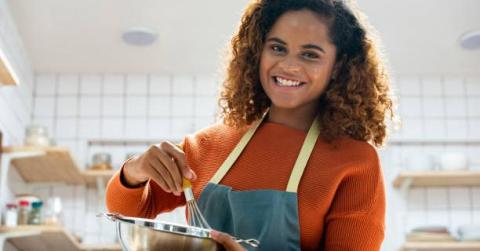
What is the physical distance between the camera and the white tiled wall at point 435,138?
420 cm

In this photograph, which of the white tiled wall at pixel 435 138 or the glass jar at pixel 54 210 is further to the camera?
the white tiled wall at pixel 435 138

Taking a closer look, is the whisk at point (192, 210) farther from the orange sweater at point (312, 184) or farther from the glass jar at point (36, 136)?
the glass jar at point (36, 136)

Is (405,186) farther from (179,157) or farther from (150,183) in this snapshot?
(179,157)

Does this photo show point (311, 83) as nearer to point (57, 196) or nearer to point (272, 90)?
point (272, 90)

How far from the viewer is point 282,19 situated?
1.49 metres

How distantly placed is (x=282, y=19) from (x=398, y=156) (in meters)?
2.93

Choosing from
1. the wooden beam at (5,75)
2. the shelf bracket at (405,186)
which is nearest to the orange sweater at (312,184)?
the wooden beam at (5,75)

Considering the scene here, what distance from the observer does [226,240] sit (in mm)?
1153

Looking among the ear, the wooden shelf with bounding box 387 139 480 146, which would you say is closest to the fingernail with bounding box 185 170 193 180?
the ear

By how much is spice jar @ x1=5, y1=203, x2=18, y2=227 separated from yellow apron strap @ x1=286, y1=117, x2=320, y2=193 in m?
2.17

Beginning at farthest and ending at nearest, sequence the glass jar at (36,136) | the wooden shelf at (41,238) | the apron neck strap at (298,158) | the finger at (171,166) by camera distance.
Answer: the glass jar at (36,136) < the wooden shelf at (41,238) < the apron neck strap at (298,158) < the finger at (171,166)

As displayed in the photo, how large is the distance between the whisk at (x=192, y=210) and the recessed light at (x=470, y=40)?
8.78 ft

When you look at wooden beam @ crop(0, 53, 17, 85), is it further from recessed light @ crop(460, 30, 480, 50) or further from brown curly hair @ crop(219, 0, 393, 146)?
recessed light @ crop(460, 30, 480, 50)

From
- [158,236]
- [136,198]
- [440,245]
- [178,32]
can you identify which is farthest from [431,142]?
[158,236]
